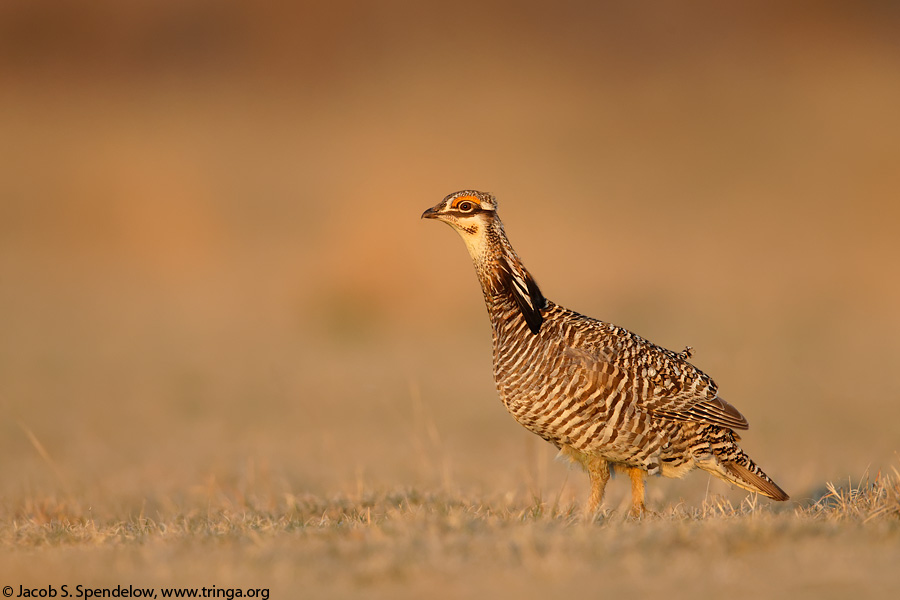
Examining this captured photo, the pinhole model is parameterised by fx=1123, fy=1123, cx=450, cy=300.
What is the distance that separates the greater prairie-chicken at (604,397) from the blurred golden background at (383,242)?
1.12 metres

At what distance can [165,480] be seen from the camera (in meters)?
7.41

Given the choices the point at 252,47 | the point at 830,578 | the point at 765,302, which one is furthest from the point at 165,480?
the point at 252,47

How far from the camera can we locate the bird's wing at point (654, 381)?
5152mm

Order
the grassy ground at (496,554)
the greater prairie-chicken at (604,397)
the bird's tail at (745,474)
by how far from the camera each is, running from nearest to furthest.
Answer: the grassy ground at (496,554), the greater prairie-chicken at (604,397), the bird's tail at (745,474)

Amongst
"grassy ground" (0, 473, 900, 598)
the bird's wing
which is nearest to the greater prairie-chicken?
the bird's wing

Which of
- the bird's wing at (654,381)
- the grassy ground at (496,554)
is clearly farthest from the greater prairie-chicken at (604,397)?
the grassy ground at (496,554)

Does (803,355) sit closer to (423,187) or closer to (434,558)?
(423,187)

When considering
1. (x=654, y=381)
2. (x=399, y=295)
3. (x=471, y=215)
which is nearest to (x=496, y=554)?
(x=654, y=381)

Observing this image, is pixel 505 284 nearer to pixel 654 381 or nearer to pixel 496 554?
pixel 654 381

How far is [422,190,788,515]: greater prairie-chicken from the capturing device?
5113 millimetres

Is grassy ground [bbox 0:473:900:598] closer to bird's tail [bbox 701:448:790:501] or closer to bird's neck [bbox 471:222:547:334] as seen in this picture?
bird's tail [bbox 701:448:790:501]

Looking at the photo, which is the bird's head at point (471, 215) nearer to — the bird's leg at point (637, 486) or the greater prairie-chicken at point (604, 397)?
the greater prairie-chicken at point (604, 397)

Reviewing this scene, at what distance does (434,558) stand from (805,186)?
59.4 ft

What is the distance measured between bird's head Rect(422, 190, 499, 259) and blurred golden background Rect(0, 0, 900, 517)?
1.15 m
